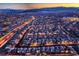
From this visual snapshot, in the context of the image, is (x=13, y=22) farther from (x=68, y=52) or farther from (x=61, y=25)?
(x=68, y=52)

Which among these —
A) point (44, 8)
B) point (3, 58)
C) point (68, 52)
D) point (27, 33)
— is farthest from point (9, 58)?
point (44, 8)

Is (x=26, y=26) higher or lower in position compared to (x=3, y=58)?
higher

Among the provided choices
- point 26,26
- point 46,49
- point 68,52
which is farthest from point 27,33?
point 68,52

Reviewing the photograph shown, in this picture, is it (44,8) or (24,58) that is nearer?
(24,58)

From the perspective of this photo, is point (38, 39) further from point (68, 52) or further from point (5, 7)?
point (5, 7)

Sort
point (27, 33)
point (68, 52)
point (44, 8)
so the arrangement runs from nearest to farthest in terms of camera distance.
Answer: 1. point (68, 52)
2. point (27, 33)
3. point (44, 8)

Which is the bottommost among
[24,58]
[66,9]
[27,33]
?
[24,58]

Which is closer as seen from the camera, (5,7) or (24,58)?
(24,58)

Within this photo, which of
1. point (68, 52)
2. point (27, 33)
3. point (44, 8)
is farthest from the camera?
point (44, 8)

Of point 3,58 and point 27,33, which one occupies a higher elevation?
point 27,33
